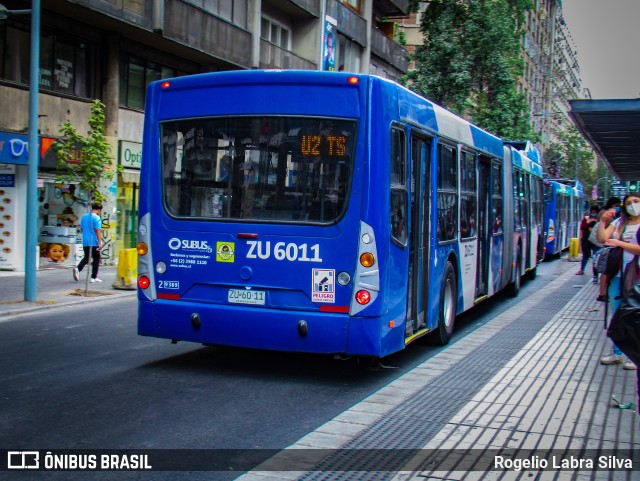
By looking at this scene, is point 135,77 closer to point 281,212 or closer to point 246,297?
point 281,212

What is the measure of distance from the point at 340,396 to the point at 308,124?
2629 millimetres

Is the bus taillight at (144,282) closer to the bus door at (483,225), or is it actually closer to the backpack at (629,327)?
the backpack at (629,327)

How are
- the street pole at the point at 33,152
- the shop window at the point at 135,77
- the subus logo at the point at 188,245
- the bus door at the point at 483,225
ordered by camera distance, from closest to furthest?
1. the subus logo at the point at 188,245
2. the bus door at the point at 483,225
3. the street pole at the point at 33,152
4. the shop window at the point at 135,77

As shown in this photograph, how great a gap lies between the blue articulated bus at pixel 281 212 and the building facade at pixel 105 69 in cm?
883

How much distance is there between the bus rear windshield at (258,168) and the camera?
7258 mm

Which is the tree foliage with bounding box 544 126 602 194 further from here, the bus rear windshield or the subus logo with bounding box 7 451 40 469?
the subus logo with bounding box 7 451 40 469

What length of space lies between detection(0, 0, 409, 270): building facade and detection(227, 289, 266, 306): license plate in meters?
9.53

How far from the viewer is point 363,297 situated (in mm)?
7066

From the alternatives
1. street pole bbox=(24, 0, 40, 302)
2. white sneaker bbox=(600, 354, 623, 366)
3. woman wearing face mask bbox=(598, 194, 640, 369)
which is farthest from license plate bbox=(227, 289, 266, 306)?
street pole bbox=(24, 0, 40, 302)

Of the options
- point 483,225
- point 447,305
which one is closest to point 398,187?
point 447,305

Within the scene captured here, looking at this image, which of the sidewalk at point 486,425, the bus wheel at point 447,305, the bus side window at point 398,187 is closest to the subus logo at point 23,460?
the sidewalk at point 486,425

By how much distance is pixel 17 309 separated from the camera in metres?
12.6

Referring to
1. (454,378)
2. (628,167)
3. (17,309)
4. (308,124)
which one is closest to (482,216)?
(454,378)

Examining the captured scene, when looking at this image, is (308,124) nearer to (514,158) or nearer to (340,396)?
(340,396)
